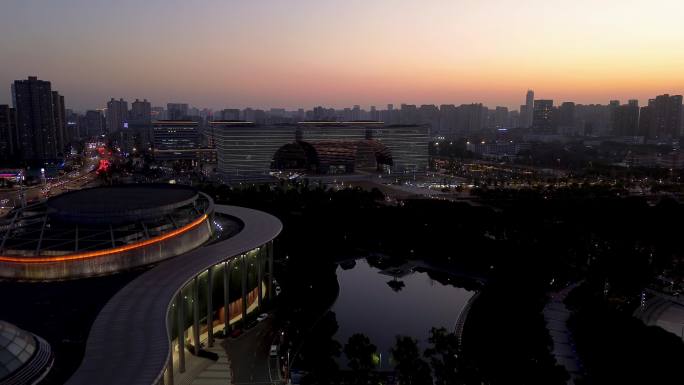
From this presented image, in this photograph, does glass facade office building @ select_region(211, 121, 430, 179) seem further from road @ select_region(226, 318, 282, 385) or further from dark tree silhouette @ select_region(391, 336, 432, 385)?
dark tree silhouette @ select_region(391, 336, 432, 385)

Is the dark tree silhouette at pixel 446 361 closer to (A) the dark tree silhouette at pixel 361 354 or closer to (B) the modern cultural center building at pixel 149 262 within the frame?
(A) the dark tree silhouette at pixel 361 354

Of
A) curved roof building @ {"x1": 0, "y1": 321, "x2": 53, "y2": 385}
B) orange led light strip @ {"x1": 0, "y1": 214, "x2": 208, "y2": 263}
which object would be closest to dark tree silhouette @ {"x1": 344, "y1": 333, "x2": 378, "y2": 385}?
curved roof building @ {"x1": 0, "y1": 321, "x2": 53, "y2": 385}

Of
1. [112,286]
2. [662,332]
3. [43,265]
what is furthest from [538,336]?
[43,265]

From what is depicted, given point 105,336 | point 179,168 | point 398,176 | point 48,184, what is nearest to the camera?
point 105,336

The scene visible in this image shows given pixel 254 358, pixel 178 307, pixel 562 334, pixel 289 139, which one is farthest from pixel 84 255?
pixel 289 139

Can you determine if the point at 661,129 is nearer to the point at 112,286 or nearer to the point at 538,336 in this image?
the point at 538,336

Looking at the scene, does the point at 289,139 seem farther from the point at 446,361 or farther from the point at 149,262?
the point at 446,361
